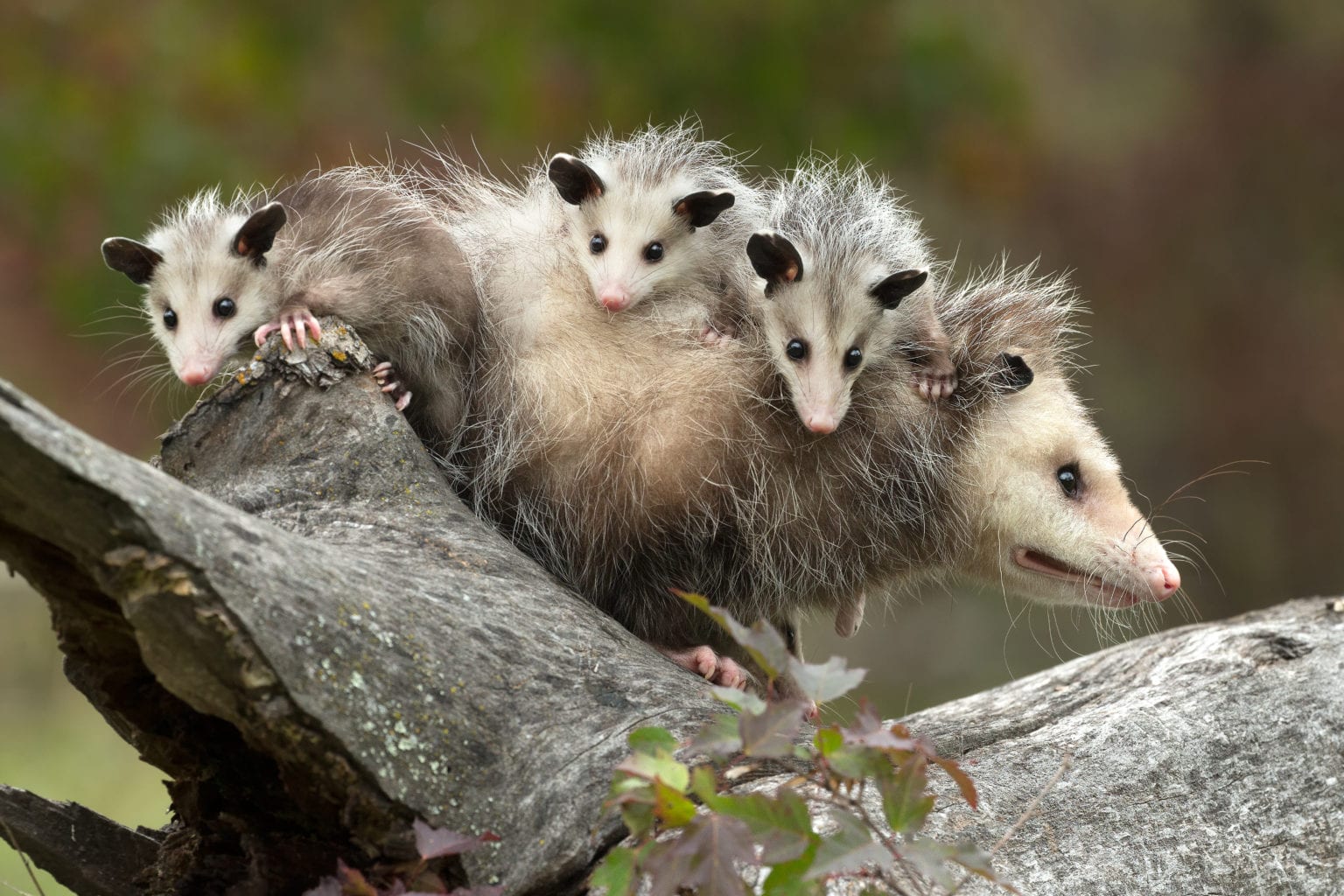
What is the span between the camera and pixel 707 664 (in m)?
1.97

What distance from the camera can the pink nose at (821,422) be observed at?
6.24 ft

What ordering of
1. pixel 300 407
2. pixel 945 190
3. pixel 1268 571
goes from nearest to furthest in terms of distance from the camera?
pixel 300 407
pixel 945 190
pixel 1268 571

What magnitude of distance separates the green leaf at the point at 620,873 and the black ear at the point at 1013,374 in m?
1.18

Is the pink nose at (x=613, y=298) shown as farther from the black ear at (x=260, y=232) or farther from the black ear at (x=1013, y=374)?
the black ear at (x=1013, y=374)

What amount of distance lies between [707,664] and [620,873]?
0.85m

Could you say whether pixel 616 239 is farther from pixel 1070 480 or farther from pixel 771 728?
pixel 771 728

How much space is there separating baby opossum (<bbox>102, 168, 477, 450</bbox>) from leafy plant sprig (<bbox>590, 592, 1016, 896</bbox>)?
0.91 m

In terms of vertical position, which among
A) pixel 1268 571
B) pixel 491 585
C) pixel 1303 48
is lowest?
pixel 491 585

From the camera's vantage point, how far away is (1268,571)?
198 inches

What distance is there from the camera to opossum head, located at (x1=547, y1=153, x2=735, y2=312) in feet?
6.70

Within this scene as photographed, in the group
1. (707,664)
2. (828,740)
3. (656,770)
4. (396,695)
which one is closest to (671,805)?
(656,770)

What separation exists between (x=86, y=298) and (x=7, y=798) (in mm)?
2696

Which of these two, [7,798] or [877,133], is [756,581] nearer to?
[7,798]

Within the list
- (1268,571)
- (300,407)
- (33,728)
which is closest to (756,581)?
(300,407)
